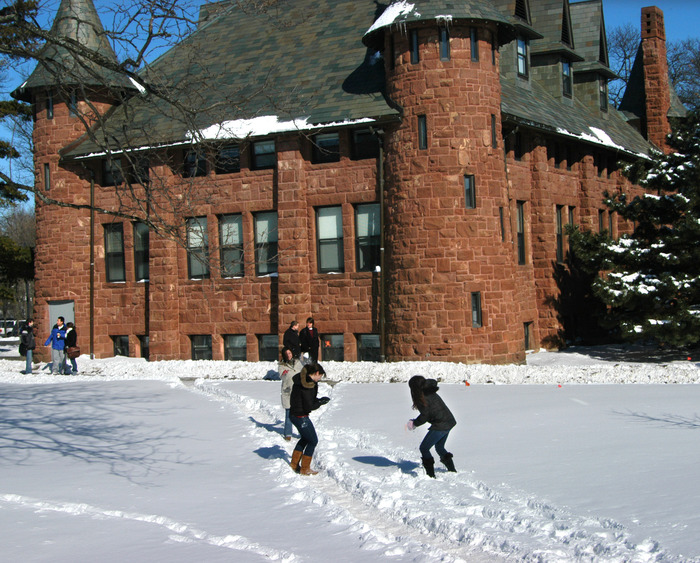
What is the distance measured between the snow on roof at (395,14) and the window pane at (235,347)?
9718 millimetres

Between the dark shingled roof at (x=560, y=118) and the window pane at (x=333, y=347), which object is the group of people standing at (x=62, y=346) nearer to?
the window pane at (x=333, y=347)

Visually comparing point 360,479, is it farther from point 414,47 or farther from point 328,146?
point 328,146

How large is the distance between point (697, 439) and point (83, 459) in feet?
25.5

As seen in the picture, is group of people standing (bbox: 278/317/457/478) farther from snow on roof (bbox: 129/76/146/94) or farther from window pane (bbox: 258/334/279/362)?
window pane (bbox: 258/334/279/362)

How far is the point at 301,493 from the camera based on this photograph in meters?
9.20

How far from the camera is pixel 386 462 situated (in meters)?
10.5

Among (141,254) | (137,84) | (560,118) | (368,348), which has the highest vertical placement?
(137,84)

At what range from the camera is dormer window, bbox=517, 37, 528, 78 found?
88.7 ft

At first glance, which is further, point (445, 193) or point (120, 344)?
point (120, 344)

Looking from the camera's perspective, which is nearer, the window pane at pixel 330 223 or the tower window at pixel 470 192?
the tower window at pixel 470 192

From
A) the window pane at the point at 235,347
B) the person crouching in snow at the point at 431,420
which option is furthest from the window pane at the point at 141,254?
the person crouching in snow at the point at 431,420

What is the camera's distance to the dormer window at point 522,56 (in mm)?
27031

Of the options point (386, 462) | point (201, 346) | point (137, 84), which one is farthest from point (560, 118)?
point (386, 462)

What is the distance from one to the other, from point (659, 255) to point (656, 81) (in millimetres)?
15849
